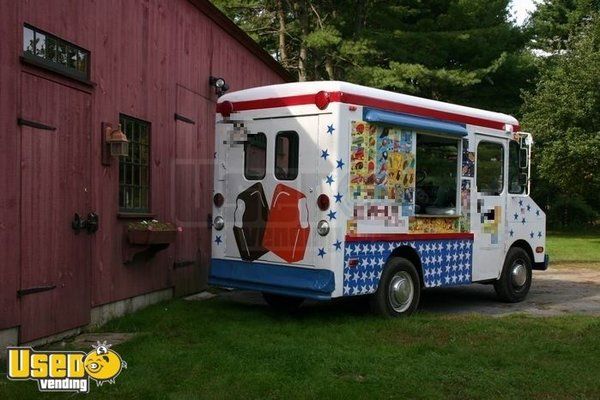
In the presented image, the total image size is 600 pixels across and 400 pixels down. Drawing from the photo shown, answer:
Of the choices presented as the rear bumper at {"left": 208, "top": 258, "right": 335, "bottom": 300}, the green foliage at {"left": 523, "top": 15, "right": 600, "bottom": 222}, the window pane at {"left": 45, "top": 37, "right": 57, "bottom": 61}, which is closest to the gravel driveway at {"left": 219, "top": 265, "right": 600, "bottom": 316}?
the rear bumper at {"left": 208, "top": 258, "right": 335, "bottom": 300}

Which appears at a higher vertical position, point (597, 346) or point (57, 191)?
point (57, 191)

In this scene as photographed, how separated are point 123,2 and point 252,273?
3.62 m

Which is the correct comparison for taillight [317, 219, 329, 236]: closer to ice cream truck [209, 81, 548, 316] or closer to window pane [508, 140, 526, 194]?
ice cream truck [209, 81, 548, 316]

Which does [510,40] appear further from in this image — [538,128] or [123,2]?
[123,2]

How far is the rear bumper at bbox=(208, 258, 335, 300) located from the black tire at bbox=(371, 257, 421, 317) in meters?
0.85

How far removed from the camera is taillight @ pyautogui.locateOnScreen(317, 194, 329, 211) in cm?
743

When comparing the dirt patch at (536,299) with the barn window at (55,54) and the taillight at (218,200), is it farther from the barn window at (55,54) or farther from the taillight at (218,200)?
the barn window at (55,54)

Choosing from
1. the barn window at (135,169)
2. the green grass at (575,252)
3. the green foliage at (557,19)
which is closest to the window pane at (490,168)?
the barn window at (135,169)

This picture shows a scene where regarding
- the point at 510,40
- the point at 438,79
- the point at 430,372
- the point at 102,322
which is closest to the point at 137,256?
the point at 102,322

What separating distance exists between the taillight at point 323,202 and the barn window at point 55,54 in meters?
2.86

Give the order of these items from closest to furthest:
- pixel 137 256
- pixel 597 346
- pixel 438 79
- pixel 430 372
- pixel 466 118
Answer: pixel 430 372, pixel 597 346, pixel 137 256, pixel 466 118, pixel 438 79

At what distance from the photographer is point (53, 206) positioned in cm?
662

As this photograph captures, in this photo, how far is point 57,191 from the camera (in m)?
6.69

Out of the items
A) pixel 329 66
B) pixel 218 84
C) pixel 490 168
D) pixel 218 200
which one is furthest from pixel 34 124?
pixel 329 66
